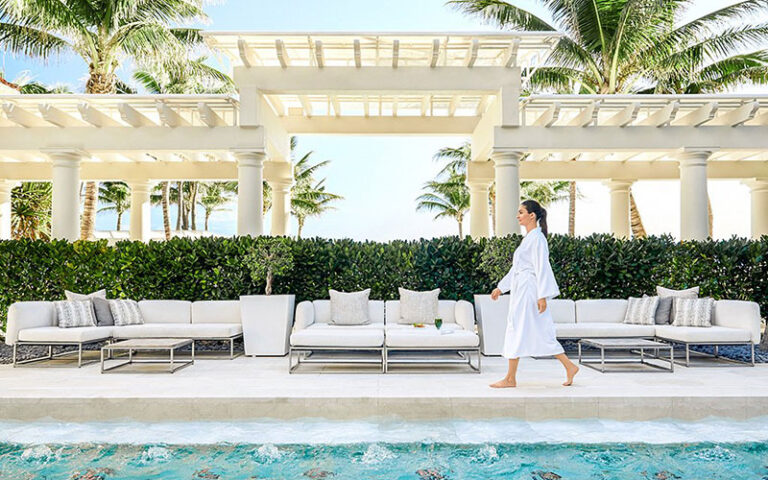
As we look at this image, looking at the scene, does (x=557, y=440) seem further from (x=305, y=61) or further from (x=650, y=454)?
(x=305, y=61)

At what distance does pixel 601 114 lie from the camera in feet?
40.8

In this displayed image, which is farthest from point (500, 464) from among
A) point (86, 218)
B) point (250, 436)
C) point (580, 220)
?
point (580, 220)

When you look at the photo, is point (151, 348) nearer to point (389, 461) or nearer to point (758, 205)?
point (389, 461)

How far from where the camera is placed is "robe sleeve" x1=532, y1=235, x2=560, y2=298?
5371 millimetres

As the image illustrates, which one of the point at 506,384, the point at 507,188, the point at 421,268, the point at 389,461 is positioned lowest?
the point at 389,461

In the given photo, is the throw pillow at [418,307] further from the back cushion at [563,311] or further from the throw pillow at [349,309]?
the back cushion at [563,311]

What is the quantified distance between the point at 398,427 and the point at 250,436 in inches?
45.0

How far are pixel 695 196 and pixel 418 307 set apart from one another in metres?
7.86

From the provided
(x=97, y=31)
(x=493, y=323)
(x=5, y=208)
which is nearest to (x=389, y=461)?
(x=493, y=323)

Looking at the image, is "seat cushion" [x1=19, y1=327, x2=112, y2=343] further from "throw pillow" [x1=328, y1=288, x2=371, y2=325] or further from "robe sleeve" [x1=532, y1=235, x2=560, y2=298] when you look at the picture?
"robe sleeve" [x1=532, y1=235, x2=560, y2=298]

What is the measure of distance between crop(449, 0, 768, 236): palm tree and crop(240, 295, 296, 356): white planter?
428 inches

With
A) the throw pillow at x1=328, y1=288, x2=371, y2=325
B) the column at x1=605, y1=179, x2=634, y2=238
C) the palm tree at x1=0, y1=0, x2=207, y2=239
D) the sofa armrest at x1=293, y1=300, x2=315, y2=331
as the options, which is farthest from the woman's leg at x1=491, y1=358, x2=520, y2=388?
the column at x1=605, y1=179, x2=634, y2=238

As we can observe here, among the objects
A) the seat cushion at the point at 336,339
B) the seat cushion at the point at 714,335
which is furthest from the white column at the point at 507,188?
the seat cushion at the point at 336,339

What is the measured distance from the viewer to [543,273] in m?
5.38
